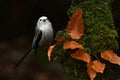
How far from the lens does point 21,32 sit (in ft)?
35.4

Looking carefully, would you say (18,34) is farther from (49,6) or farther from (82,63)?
(82,63)

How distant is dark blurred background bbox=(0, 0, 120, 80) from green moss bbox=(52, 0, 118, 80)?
554cm

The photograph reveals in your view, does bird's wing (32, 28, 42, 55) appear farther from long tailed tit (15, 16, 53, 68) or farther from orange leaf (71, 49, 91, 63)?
orange leaf (71, 49, 91, 63)

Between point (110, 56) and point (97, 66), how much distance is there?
137 millimetres

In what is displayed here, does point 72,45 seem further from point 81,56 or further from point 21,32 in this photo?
point 21,32

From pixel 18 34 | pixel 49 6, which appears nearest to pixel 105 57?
pixel 49 6

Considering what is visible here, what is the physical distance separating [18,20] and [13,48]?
62 cm

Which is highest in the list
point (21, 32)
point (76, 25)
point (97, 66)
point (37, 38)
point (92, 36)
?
point (76, 25)

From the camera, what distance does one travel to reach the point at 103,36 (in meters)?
3.85

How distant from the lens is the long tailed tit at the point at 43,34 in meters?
4.48

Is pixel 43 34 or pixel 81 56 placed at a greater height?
pixel 81 56

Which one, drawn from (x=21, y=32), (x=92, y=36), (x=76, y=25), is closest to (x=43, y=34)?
(x=92, y=36)

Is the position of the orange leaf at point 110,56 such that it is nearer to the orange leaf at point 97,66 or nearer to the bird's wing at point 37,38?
the orange leaf at point 97,66

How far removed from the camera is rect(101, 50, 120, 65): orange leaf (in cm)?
371
